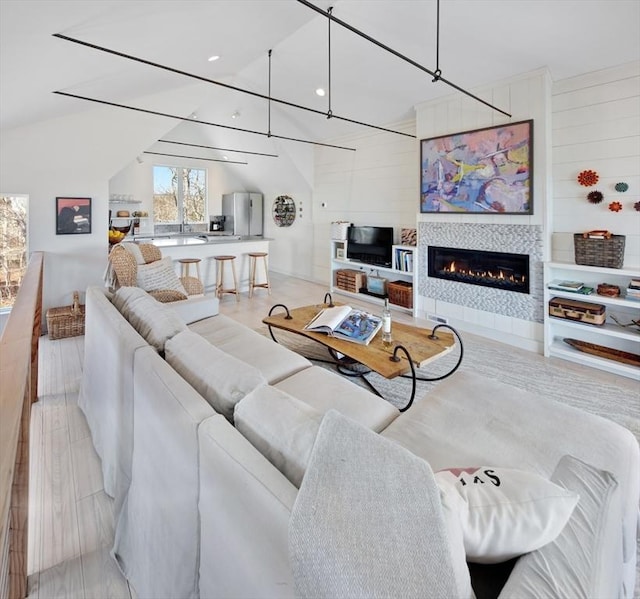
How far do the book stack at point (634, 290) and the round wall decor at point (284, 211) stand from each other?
21.7 ft

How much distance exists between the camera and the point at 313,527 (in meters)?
0.78

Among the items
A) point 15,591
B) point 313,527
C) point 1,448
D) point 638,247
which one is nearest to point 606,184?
point 638,247

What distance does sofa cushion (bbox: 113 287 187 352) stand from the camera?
2.05 meters

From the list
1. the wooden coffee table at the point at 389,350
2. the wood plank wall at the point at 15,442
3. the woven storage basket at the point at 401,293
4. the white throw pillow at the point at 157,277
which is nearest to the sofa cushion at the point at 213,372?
the wood plank wall at the point at 15,442

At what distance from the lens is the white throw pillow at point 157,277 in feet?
12.9

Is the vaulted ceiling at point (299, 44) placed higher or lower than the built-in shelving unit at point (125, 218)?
higher

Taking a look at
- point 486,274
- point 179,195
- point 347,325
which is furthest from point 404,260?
point 179,195

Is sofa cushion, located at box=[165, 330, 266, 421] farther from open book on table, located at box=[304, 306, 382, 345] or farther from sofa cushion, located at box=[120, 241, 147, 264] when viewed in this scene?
sofa cushion, located at box=[120, 241, 147, 264]

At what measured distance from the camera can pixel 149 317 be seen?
7.36ft

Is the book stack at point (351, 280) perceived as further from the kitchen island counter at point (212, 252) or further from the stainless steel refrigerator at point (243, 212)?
the stainless steel refrigerator at point (243, 212)

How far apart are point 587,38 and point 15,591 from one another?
5416 millimetres

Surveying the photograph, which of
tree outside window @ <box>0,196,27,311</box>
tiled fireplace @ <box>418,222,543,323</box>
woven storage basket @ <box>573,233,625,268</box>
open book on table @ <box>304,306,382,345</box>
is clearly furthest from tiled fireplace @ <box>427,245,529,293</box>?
tree outside window @ <box>0,196,27,311</box>

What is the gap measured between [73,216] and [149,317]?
376 centimetres

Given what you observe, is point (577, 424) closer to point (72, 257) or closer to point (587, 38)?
point (587, 38)
